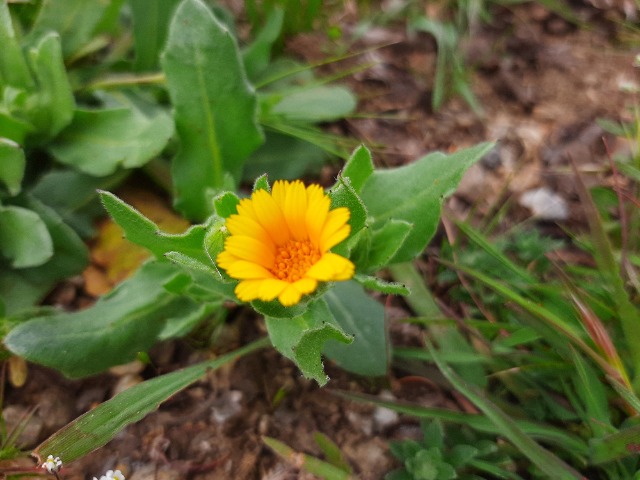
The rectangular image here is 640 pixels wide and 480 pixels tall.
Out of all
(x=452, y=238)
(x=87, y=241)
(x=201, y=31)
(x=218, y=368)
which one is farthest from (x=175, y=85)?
(x=452, y=238)

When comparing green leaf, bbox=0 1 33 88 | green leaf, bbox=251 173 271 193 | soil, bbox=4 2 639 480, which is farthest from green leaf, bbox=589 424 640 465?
green leaf, bbox=0 1 33 88

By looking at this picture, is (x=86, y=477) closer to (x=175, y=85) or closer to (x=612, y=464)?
(x=175, y=85)

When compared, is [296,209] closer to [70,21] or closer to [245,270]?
[245,270]

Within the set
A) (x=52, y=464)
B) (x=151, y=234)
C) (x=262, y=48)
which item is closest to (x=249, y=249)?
(x=151, y=234)

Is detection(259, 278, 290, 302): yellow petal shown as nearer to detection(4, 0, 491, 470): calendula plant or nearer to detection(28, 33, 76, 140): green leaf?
detection(4, 0, 491, 470): calendula plant

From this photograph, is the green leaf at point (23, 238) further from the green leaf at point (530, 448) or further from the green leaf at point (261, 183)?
the green leaf at point (530, 448)

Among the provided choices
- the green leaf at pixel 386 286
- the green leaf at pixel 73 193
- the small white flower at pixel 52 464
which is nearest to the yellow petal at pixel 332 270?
the green leaf at pixel 386 286
